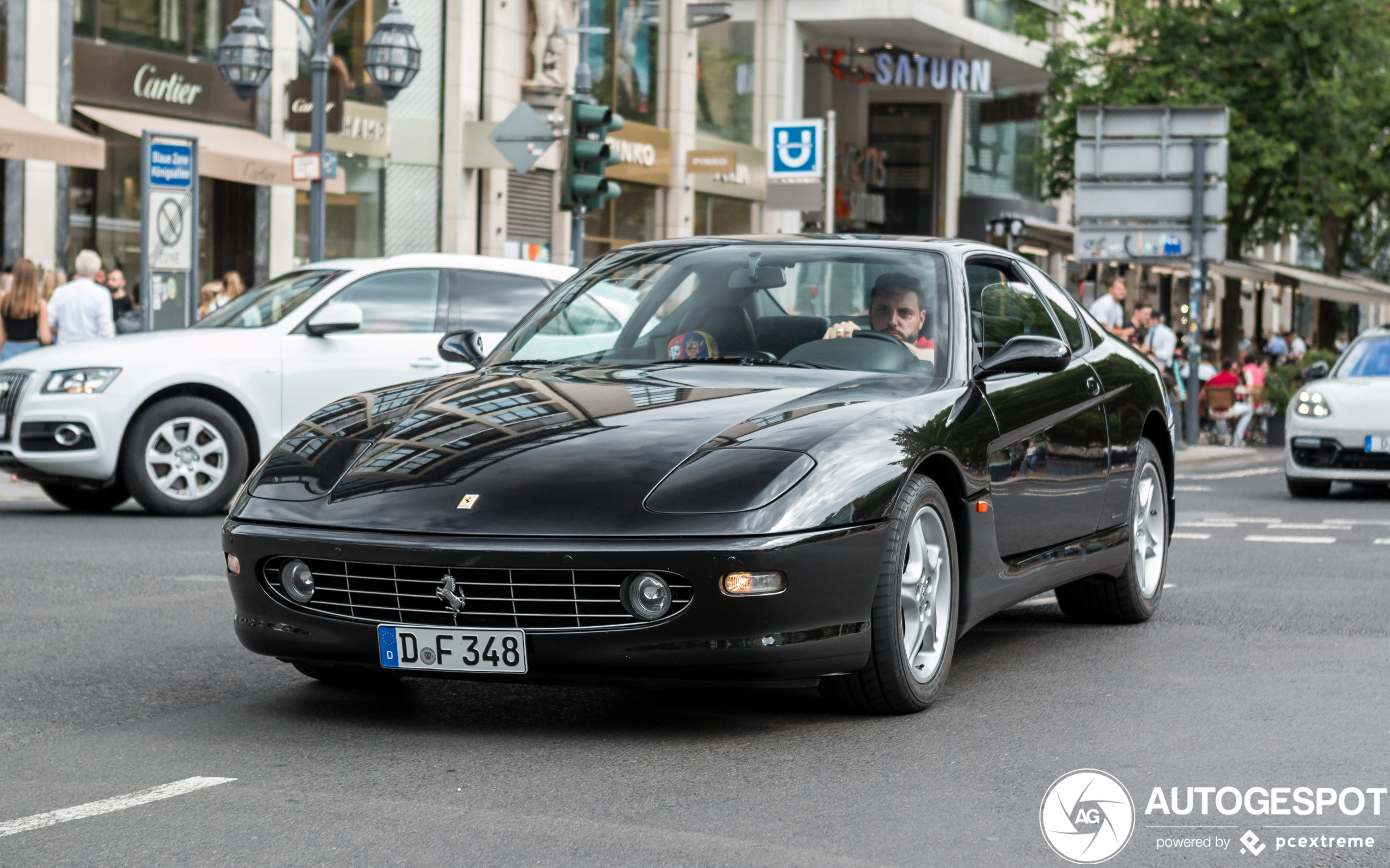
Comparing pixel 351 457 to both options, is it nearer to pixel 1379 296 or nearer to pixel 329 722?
pixel 329 722

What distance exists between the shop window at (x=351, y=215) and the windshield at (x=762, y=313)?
2004 cm

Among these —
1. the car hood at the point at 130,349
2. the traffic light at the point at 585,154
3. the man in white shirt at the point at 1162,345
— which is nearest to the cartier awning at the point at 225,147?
the traffic light at the point at 585,154

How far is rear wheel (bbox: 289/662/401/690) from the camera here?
5.85m

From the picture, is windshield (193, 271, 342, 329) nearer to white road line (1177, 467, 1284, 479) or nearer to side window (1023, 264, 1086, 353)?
side window (1023, 264, 1086, 353)

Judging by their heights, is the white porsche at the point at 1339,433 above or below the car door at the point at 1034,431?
below

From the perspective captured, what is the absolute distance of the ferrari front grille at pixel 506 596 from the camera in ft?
16.3

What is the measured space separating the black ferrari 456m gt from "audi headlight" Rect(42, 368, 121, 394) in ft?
18.4

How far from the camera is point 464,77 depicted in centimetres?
2872

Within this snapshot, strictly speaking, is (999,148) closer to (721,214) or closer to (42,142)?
(721,214)

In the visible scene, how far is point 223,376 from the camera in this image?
12039 millimetres

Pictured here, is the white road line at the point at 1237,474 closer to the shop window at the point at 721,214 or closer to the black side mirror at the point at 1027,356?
the black side mirror at the point at 1027,356

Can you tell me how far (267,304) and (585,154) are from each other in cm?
598

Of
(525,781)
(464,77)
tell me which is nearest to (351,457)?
(525,781)

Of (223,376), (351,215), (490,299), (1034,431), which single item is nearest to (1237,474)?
(490,299)
